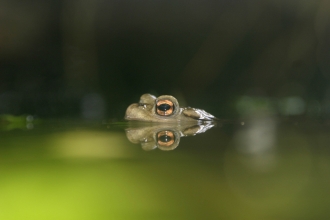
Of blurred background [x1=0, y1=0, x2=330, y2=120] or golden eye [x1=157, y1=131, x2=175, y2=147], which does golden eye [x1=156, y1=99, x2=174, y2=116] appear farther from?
blurred background [x1=0, y1=0, x2=330, y2=120]

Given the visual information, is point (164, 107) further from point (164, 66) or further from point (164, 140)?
point (164, 66)

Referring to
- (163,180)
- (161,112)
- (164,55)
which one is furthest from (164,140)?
(164,55)

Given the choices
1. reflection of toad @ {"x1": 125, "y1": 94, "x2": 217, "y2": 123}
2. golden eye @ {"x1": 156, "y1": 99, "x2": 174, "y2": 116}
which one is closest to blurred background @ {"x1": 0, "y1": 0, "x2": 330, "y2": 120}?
reflection of toad @ {"x1": 125, "y1": 94, "x2": 217, "y2": 123}

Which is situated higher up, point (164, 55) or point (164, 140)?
point (164, 55)

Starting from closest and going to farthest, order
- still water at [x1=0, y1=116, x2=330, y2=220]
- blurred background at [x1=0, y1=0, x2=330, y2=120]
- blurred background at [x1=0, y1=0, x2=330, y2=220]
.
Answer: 1. still water at [x1=0, y1=116, x2=330, y2=220]
2. blurred background at [x1=0, y1=0, x2=330, y2=220]
3. blurred background at [x1=0, y1=0, x2=330, y2=120]

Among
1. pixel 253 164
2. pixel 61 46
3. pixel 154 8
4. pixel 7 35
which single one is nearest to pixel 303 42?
pixel 154 8

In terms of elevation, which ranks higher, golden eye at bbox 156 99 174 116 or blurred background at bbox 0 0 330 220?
blurred background at bbox 0 0 330 220

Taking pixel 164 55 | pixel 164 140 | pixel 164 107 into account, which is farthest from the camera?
pixel 164 55
